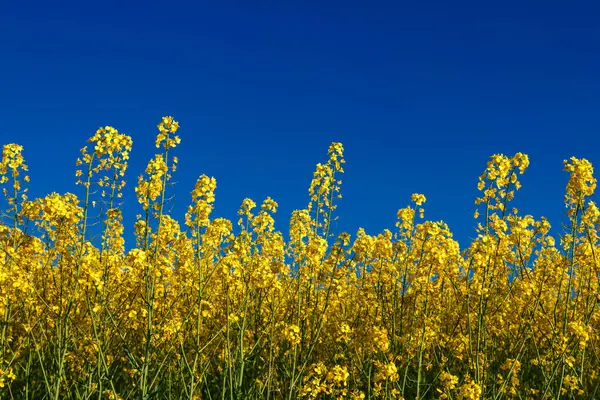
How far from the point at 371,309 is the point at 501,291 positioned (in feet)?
5.21

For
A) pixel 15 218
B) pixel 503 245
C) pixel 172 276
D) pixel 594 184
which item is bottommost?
pixel 172 276

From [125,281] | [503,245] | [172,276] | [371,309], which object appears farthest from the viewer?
[371,309]

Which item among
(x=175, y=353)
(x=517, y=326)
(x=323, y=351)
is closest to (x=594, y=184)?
(x=517, y=326)

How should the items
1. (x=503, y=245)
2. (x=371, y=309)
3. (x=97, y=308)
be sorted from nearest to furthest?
(x=97, y=308) → (x=503, y=245) → (x=371, y=309)

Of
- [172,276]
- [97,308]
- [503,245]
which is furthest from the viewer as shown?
[503,245]

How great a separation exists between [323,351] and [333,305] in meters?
0.76

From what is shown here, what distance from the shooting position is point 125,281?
23.6 ft

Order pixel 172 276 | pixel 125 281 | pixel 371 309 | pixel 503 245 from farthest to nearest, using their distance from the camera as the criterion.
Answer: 1. pixel 371 309
2. pixel 125 281
3. pixel 503 245
4. pixel 172 276

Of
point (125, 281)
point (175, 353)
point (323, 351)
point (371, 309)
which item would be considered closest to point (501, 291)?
point (371, 309)

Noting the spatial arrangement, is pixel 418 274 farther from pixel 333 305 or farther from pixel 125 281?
pixel 125 281

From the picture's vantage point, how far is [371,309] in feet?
25.3

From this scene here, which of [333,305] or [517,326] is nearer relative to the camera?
[517,326]

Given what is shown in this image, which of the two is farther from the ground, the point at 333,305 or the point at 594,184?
the point at 594,184

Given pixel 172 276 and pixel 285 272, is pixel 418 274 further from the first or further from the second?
pixel 172 276
